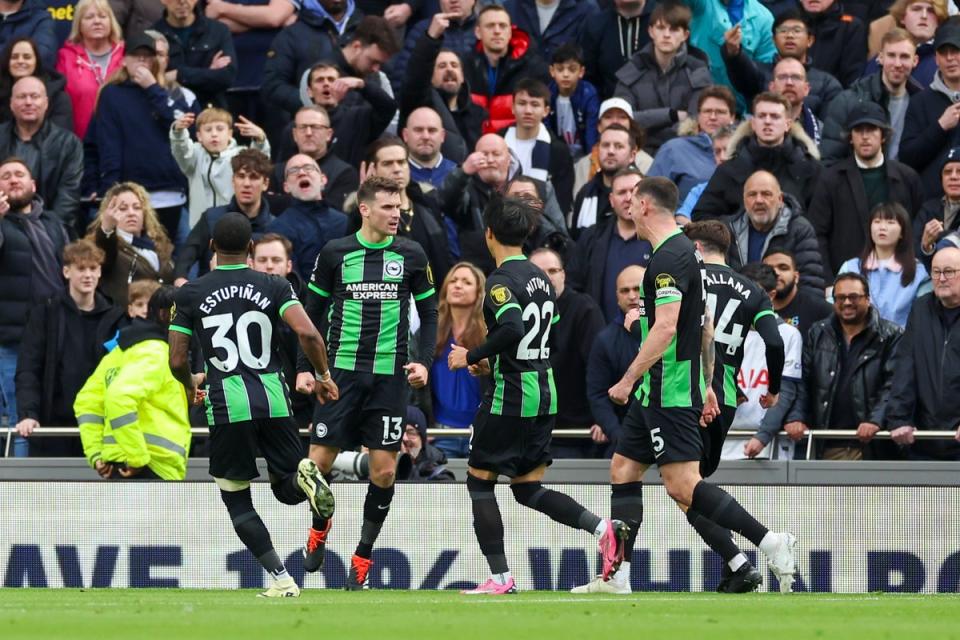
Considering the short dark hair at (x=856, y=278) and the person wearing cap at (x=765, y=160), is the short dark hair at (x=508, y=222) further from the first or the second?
the person wearing cap at (x=765, y=160)

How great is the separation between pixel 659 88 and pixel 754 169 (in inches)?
89.0

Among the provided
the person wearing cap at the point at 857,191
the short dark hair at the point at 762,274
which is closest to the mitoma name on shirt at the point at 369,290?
the short dark hair at the point at 762,274

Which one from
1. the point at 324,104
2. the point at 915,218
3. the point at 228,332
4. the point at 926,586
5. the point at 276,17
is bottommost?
the point at 926,586

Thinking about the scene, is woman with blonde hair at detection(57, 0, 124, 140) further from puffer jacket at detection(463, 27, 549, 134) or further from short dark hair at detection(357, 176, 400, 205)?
short dark hair at detection(357, 176, 400, 205)

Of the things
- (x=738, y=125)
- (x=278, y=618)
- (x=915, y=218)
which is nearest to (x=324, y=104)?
(x=738, y=125)

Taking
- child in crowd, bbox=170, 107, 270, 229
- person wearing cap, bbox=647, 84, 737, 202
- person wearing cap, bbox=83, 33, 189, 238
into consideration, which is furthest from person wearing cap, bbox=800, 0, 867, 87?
person wearing cap, bbox=83, 33, 189, 238

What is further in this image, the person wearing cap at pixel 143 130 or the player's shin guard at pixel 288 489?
the person wearing cap at pixel 143 130

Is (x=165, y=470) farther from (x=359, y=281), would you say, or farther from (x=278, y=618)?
(x=278, y=618)

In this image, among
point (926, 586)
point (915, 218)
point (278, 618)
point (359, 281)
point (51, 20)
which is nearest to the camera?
point (278, 618)

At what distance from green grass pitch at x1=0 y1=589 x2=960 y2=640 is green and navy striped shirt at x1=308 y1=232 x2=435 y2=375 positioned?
5.30ft

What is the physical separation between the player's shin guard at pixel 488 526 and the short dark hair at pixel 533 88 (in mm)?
6029

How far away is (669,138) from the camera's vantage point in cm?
1745

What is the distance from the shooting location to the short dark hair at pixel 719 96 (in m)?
16.5

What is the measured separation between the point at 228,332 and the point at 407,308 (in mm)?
1743
